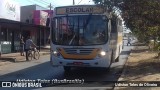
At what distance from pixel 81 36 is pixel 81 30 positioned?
26 cm

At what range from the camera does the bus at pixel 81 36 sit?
13.2 meters

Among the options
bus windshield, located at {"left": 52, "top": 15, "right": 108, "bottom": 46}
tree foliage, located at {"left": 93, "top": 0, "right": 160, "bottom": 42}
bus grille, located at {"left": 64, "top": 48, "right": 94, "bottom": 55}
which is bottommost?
bus grille, located at {"left": 64, "top": 48, "right": 94, "bottom": 55}

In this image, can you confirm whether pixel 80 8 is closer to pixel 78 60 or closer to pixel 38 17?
pixel 78 60

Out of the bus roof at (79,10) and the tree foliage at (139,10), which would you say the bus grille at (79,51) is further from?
the tree foliage at (139,10)

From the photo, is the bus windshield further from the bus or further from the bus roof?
the bus roof

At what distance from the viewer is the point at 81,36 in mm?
13383

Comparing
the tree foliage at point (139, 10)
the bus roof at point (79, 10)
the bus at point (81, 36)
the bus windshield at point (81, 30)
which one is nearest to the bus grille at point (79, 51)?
the bus at point (81, 36)

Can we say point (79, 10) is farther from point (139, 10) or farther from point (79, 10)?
point (139, 10)

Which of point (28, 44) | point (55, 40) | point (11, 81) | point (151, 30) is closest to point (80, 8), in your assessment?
point (55, 40)

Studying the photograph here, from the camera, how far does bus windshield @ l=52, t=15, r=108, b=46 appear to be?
1334cm

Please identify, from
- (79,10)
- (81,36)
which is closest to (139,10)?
(81,36)

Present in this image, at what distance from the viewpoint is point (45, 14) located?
4097 centimetres

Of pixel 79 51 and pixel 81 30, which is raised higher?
pixel 81 30

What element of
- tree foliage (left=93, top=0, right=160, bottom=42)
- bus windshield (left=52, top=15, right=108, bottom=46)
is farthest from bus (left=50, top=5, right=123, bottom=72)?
tree foliage (left=93, top=0, right=160, bottom=42)
